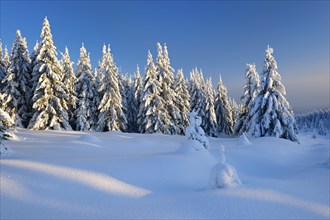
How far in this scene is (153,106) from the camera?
33938 millimetres

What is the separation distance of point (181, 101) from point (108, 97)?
11.8 meters

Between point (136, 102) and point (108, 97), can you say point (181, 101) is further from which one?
point (108, 97)

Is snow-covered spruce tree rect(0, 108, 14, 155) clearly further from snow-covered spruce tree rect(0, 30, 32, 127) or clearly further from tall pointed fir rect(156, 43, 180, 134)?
tall pointed fir rect(156, 43, 180, 134)

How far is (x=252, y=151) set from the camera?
58.1 ft

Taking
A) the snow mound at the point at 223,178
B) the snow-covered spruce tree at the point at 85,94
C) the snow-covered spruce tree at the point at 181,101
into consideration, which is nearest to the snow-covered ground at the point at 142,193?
the snow mound at the point at 223,178

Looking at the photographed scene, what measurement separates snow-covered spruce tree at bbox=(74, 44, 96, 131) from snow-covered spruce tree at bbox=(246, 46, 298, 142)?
20.6 metres

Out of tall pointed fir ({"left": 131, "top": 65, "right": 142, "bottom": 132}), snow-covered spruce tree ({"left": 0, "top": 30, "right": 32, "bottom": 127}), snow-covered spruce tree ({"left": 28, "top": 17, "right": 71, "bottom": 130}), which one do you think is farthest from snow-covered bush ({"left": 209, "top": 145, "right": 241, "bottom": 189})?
tall pointed fir ({"left": 131, "top": 65, "right": 142, "bottom": 132})

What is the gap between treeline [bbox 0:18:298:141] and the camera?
27.7 m

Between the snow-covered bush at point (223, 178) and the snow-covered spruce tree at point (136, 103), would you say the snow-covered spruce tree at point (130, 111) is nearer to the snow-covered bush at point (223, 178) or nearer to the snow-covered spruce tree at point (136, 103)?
the snow-covered spruce tree at point (136, 103)

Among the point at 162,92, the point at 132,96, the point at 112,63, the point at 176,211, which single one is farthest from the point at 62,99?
the point at 176,211

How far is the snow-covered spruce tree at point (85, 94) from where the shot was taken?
35.0 meters

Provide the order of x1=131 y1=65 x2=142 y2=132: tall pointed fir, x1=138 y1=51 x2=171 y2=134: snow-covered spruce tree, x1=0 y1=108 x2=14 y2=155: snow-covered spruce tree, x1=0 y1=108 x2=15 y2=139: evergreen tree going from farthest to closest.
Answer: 1. x1=131 y1=65 x2=142 y2=132: tall pointed fir
2. x1=138 y1=51 x2=171 y2=134: snow-covered spruce tree
3. x1=0 y1=108 x2=15 y2=139: evergreen tree
4. x1=0 y1=108 x2=14 y2=155: snow-covered spruce tree

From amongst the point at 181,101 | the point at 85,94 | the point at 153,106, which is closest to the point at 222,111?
the point at 181,101

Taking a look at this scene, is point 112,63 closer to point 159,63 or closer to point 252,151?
point 159,63
